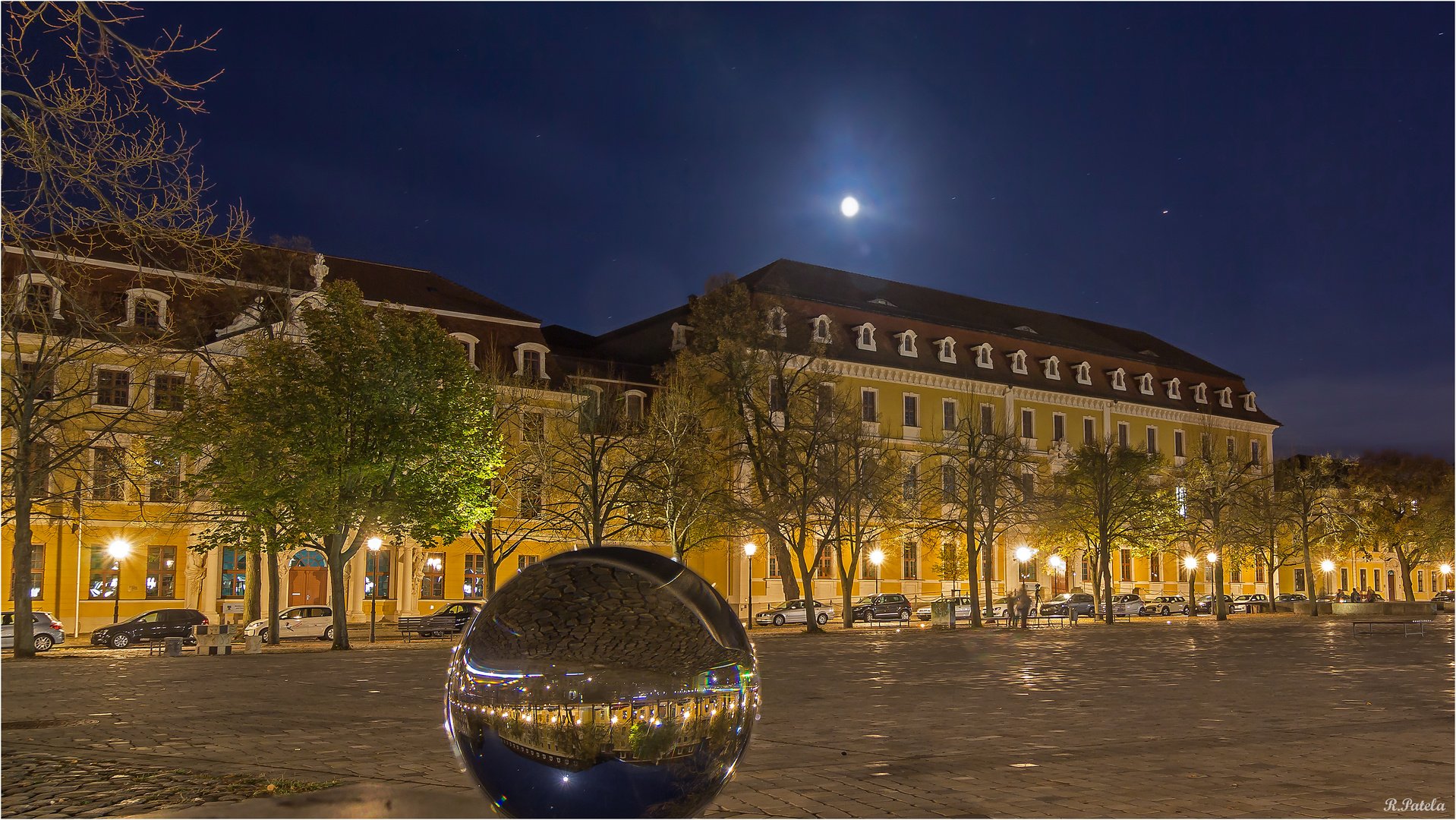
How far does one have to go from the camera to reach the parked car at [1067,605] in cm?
5772

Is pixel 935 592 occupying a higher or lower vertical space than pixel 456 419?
lower

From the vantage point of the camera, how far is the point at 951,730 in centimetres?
1252

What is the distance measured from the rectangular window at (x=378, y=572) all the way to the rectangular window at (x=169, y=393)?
35.1 feet

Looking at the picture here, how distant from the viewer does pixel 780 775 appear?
9445 mm

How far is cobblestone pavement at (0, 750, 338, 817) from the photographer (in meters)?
8.02

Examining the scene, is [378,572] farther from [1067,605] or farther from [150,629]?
[1067,605]

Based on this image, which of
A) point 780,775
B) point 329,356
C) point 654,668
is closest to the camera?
point 654,668

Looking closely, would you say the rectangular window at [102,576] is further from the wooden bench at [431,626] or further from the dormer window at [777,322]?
the dormer window at [777,322]

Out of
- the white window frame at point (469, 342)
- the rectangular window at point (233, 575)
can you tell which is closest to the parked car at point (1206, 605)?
the white window frame at point (469, 342)

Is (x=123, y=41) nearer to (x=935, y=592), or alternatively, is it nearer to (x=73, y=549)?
(x=73, y=549)

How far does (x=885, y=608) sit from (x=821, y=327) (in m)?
15.6

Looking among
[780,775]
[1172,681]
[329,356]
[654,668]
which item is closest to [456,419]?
[329,356]

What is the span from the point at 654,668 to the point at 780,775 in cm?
439

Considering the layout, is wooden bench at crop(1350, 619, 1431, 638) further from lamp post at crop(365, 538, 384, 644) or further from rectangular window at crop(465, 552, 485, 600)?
rectangular window at crop(465, 552, 485, 600)
